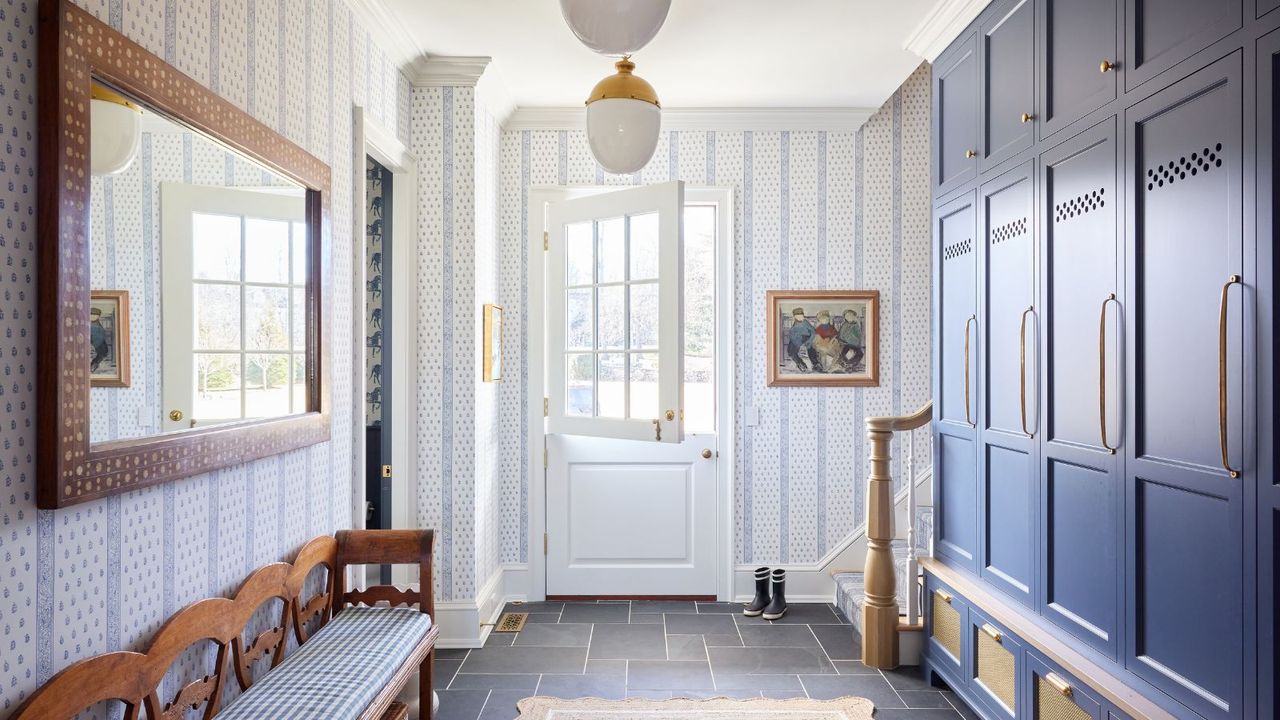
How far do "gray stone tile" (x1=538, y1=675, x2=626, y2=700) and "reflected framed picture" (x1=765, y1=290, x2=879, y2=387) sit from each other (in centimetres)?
181


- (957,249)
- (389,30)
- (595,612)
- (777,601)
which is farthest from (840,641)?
(389,30)

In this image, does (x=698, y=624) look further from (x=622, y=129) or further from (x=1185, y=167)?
(x=1185, y=167)

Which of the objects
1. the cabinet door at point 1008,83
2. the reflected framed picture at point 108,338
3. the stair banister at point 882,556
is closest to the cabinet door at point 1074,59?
the cabinet door at point 1008,83

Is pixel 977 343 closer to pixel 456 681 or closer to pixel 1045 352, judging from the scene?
pixel 1045 352

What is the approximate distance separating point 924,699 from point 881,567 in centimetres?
52

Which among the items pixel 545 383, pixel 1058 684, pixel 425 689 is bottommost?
pixel 425 689

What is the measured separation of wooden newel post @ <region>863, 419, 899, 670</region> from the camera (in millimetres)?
3072

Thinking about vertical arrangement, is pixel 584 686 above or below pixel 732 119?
below

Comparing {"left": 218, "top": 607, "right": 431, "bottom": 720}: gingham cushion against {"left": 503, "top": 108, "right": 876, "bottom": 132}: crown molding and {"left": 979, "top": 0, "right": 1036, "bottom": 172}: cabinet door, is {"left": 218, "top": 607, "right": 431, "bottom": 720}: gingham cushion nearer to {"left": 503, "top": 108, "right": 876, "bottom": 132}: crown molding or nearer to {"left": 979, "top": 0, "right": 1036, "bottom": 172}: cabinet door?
{"left": 979, "top": 0, "right": 1036, "bottom": 172}: cabinet door

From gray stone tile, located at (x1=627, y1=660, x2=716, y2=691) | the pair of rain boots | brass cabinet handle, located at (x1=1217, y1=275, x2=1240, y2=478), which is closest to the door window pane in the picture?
the pair of rain boots

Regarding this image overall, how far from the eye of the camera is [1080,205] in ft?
6.71

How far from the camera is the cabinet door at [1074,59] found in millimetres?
1916

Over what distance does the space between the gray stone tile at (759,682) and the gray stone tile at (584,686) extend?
0.42 meters

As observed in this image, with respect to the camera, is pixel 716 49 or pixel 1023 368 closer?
pixel 1023 368
